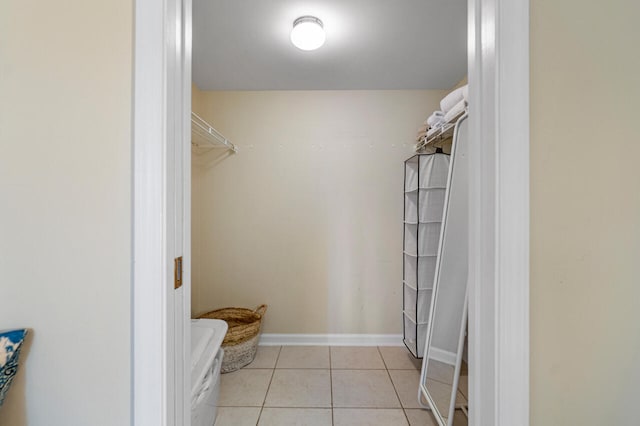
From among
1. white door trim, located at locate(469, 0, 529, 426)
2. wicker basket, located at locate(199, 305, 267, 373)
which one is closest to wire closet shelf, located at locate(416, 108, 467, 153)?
white door trim, located at locate(469, 0, 529, 426)

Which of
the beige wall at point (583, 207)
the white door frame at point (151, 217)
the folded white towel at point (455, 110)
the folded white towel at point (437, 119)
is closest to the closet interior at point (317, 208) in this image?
the folded white towel at point (437, 119)

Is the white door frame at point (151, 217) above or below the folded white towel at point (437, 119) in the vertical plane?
below

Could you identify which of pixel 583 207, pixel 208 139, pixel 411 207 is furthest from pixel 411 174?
pixel 208 139

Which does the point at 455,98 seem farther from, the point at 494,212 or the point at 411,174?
the point at 494,212

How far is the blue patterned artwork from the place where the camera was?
0.58m

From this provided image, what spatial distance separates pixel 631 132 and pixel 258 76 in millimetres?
2190

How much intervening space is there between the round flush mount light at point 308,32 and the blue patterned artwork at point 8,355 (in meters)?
1.72

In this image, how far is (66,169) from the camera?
625 mm

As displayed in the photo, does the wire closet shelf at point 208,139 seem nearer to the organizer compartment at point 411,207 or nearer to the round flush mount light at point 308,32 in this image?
the round flush mount light at point 308,32

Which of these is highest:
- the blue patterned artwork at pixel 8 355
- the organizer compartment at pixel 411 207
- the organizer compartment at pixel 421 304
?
the organizer compartment at pixel 411 207

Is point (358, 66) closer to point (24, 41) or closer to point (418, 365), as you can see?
point (24, 41)

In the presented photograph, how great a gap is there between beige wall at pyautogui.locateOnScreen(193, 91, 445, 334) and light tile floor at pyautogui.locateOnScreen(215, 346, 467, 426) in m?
0.27

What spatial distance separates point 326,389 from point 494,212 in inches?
69.2

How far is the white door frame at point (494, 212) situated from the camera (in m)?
0.61
